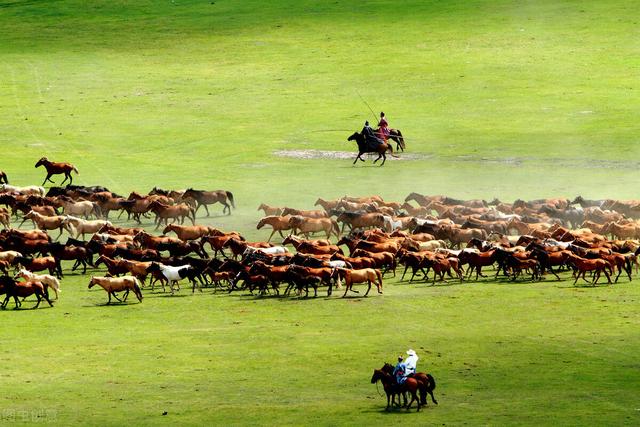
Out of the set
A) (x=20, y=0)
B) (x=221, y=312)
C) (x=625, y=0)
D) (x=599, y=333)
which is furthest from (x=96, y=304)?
(x=20, y=0)

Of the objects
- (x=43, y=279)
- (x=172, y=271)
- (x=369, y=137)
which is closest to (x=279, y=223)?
(x=172, y=271)

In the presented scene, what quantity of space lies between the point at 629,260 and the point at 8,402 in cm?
1700

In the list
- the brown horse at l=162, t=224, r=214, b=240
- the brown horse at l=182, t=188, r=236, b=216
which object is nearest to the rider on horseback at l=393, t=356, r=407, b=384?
the brown horse at l=162, t=224, r=214, b=240

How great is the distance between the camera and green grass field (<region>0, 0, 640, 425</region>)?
80.6 feet

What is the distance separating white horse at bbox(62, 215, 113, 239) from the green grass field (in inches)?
177

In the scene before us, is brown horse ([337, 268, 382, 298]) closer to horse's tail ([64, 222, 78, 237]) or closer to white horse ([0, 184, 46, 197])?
horse's tail ([64, 222, 78, 237])

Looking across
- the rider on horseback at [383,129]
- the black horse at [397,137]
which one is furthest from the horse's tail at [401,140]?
the rider on horseback at [383,129]

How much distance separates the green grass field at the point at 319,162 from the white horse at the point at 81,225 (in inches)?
177

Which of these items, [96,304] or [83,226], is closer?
[96,304]

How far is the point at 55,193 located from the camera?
1796 inches

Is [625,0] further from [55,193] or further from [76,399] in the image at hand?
[76,399]

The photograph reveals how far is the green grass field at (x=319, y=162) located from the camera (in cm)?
2456

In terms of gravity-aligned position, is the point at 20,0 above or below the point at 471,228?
above

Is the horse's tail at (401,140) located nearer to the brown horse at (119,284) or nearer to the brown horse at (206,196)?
the brown horse at (206,196)
